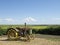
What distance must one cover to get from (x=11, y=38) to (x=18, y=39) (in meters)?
1.13

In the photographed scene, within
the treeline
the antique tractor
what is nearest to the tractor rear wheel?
the antique tractor

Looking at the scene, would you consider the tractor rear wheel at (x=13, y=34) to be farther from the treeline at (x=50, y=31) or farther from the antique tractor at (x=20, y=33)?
the treeline at (x=50, y=31)

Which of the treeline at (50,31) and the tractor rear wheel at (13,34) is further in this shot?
the treeline at (50,31)

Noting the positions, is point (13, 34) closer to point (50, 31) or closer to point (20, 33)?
point (20, 33)

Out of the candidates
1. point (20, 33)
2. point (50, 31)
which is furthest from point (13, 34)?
point (50, 31)

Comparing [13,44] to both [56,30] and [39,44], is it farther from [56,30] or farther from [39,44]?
[56,30]

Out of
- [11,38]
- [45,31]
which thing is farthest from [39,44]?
[45,31]

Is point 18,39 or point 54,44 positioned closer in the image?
point 54,44

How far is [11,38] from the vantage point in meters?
25.7

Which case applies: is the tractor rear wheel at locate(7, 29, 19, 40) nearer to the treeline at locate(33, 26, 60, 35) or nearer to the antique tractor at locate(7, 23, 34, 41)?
the antique tractor at locate(7, 23, 34, 41)

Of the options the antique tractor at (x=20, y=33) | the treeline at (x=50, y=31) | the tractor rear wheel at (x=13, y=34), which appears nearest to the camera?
the antique tractor at (x=20, y=33)

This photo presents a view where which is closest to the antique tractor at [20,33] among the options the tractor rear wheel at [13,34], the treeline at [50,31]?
the tractor rear wheel at [13,34]

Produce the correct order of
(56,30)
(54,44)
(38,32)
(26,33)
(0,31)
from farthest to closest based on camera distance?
(38,32) → (56,30) → (0,31) → (26,33) → (54,44)

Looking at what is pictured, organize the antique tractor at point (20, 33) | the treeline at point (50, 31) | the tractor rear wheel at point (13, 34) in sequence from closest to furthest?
1. the antique tractor at point (20, 33)
2. the tractor rear wheel at point (13, 34)
3. the treeline at point (50, 31)
